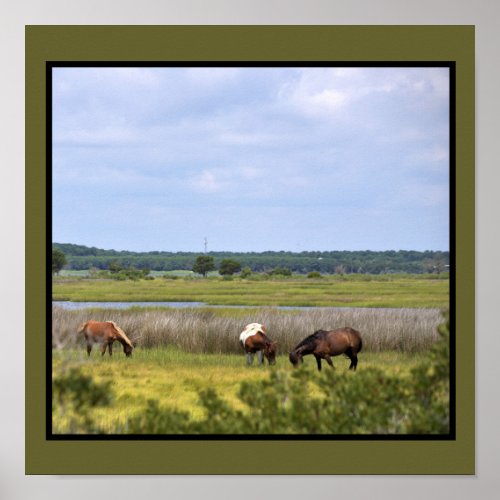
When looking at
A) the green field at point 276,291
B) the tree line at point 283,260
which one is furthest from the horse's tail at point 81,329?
the tree line at point 283,260

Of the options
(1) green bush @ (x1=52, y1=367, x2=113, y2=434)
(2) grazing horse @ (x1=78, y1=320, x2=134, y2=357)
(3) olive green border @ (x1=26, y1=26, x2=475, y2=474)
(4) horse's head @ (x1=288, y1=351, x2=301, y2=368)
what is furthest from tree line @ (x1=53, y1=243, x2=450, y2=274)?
(1) green bush @ (x1=52, y1=367, x2=113, y2=434)

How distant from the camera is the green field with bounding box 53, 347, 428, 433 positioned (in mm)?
4027

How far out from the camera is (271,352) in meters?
4.09

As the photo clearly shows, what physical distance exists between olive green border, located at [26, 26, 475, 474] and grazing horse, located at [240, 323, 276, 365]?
38 centimetres

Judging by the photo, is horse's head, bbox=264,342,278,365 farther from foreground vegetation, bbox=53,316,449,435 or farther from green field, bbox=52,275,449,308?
green field, bbox=52,275,449,308

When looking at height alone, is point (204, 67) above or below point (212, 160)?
above

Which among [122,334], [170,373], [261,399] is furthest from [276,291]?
[122,334]

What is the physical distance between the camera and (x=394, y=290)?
4117mm

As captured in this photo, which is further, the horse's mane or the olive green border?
the horse's mane

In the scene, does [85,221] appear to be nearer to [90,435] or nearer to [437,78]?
[90,435]

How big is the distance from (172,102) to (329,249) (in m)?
0.99

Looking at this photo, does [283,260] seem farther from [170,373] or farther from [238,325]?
[170,373]

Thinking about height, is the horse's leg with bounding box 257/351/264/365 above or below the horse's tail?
below
